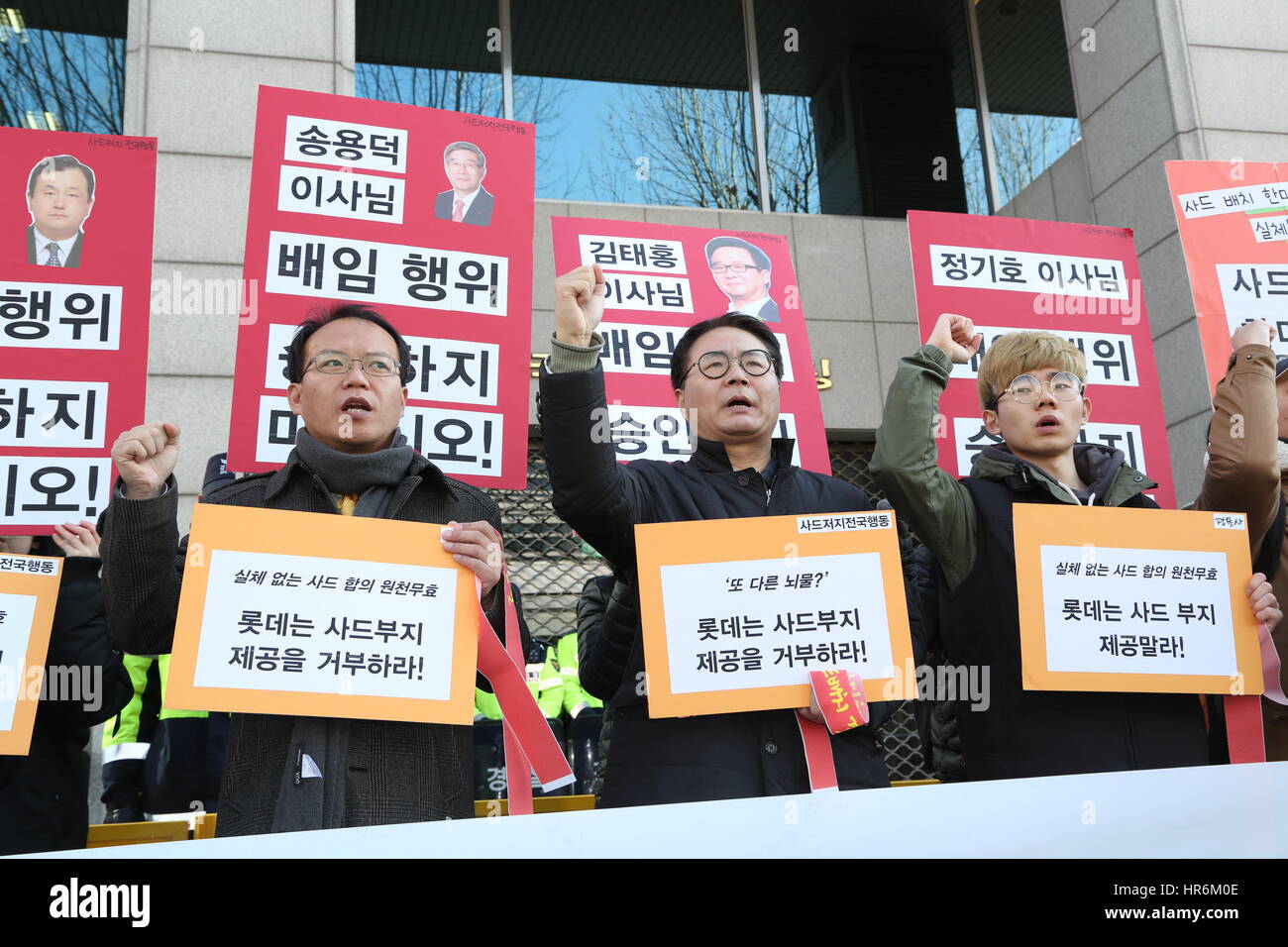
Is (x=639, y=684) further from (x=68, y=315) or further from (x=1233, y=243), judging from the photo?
(x=1233, y=243)

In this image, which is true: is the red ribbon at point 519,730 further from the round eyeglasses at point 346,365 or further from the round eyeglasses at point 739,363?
the round eyeglasses at point 739,363

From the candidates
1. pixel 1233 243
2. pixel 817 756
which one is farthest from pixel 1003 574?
pixel 1233 243

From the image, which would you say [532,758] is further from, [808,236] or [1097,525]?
[808,236]

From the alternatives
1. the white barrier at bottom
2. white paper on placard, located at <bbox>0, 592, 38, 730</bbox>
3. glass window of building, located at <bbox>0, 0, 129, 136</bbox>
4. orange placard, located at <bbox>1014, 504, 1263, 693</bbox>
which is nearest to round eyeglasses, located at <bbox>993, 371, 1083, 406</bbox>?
orange placard, located at <bbox>1014, 504, 1263, 693</bbox>

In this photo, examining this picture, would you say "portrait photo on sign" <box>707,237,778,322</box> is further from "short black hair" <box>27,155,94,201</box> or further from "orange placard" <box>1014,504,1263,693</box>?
"short black hair" <box>27,155,94,201</box>

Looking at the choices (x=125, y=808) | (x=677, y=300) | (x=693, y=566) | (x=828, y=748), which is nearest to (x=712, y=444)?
(x=693, y=566)

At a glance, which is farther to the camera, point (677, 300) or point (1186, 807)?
point (677, 300)

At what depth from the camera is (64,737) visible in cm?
280

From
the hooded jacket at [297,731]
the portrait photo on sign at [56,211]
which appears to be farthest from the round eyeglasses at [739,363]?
the portrait photo on sign at [56,211]

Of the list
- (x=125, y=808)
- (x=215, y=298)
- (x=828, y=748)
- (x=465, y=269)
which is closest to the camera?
(x=828, y=748)

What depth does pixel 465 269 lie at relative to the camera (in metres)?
3.48

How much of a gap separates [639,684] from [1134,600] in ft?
3.69

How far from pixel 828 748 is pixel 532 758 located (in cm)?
58

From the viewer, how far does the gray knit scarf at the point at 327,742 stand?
2.18m
